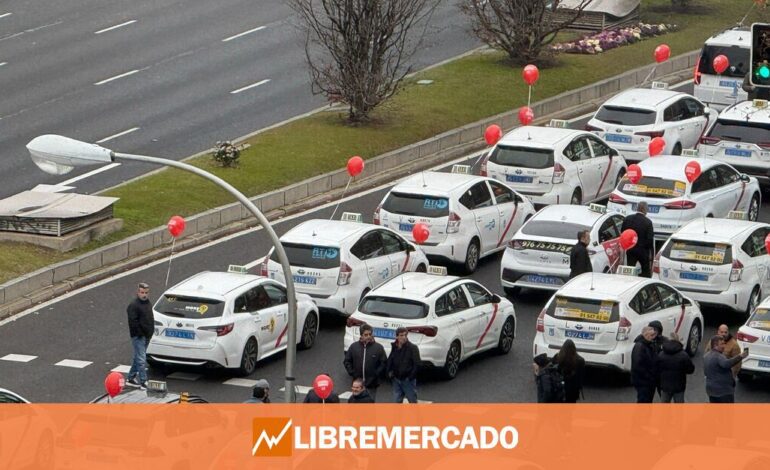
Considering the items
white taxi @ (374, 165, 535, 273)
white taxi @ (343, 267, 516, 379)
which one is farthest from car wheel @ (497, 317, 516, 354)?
white taxi @ (374, 165, 535, 273)

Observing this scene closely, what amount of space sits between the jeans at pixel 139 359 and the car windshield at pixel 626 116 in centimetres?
1464

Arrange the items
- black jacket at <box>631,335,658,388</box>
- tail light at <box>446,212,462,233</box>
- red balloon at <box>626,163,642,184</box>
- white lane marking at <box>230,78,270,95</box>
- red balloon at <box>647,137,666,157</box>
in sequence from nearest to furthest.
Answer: black jacket at <box>631,335,658,388</box>, tail light at <box>446,212,462,233</box>, red balloon at <box>626,163,642,184</box>, red balloon at <box>647,137,666,157</box>, white lane marking at <box>230,78,270,95</box>

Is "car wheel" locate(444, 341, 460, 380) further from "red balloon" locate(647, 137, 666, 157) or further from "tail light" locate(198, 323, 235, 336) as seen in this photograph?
"red balloon" locate(647, 137, 666, 157)

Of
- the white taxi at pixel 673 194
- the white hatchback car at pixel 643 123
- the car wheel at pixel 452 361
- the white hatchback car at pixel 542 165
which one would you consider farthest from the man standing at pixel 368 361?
the white hatchback car at pixel 643 123

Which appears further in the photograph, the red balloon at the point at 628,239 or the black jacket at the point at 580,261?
the red balloon at the point at 628,239

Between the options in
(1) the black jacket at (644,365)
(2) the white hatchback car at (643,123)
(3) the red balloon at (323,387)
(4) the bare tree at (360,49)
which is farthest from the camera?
(4) the bare tree at (360,49)

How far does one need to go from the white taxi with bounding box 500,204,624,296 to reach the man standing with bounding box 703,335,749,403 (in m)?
6.05

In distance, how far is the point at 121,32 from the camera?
158 feet

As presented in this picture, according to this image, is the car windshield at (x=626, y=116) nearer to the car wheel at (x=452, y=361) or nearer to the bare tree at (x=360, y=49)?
the bare tree at (x=360, y=49)

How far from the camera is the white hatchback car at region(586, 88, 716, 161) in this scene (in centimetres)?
3791

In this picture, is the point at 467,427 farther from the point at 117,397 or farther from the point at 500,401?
the point at 117,397

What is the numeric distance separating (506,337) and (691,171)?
21.1 ft

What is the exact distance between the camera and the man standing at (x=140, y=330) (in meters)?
26.4

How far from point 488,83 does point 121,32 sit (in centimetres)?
1027
